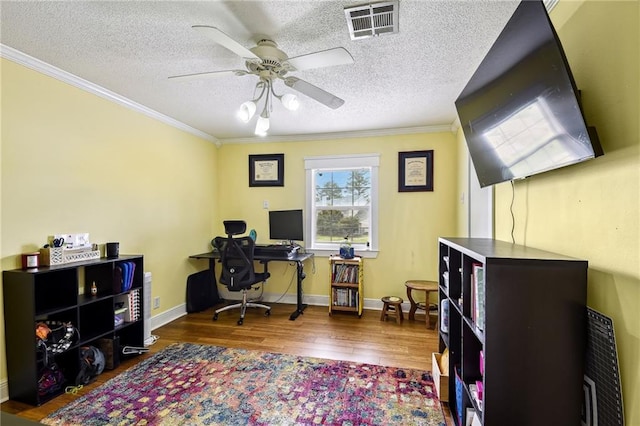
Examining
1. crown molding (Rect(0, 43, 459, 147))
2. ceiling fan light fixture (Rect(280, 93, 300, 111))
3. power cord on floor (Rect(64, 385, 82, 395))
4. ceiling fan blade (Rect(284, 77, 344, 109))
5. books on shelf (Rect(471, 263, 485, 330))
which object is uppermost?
crown molding (Rect(0, 43, 459, 147))

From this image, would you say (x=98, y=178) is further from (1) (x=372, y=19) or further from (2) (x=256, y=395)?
(1) (x=372, y=19)

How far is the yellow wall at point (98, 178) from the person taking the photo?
80.6 inches

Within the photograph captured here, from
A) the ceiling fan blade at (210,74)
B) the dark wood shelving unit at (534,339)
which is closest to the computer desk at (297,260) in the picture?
the ceiling fan blade at (210,74)

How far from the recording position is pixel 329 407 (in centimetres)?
193

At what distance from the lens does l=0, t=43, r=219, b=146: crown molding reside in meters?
2.00

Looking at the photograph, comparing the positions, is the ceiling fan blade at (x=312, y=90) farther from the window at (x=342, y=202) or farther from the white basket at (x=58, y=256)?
the white basket at (x=58, y=256)

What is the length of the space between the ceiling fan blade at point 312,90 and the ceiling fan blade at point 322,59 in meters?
0.17

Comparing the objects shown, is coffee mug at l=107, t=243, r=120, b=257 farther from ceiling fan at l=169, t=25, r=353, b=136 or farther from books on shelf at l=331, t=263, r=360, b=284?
books on shelf at l=331, t=263, r=360, b=284

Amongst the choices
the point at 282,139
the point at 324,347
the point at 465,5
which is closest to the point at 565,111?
the point at 465,5

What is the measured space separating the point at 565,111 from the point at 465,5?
0.92m

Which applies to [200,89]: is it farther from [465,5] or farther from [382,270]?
[382,270]

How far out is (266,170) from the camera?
4285 millimetres

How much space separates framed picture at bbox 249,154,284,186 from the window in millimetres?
416

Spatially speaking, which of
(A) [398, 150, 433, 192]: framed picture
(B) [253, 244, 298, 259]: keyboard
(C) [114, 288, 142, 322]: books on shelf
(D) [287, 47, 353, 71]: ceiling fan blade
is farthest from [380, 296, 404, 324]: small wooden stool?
(D) [287, 47, 353, 71]: ceiling fan blade
